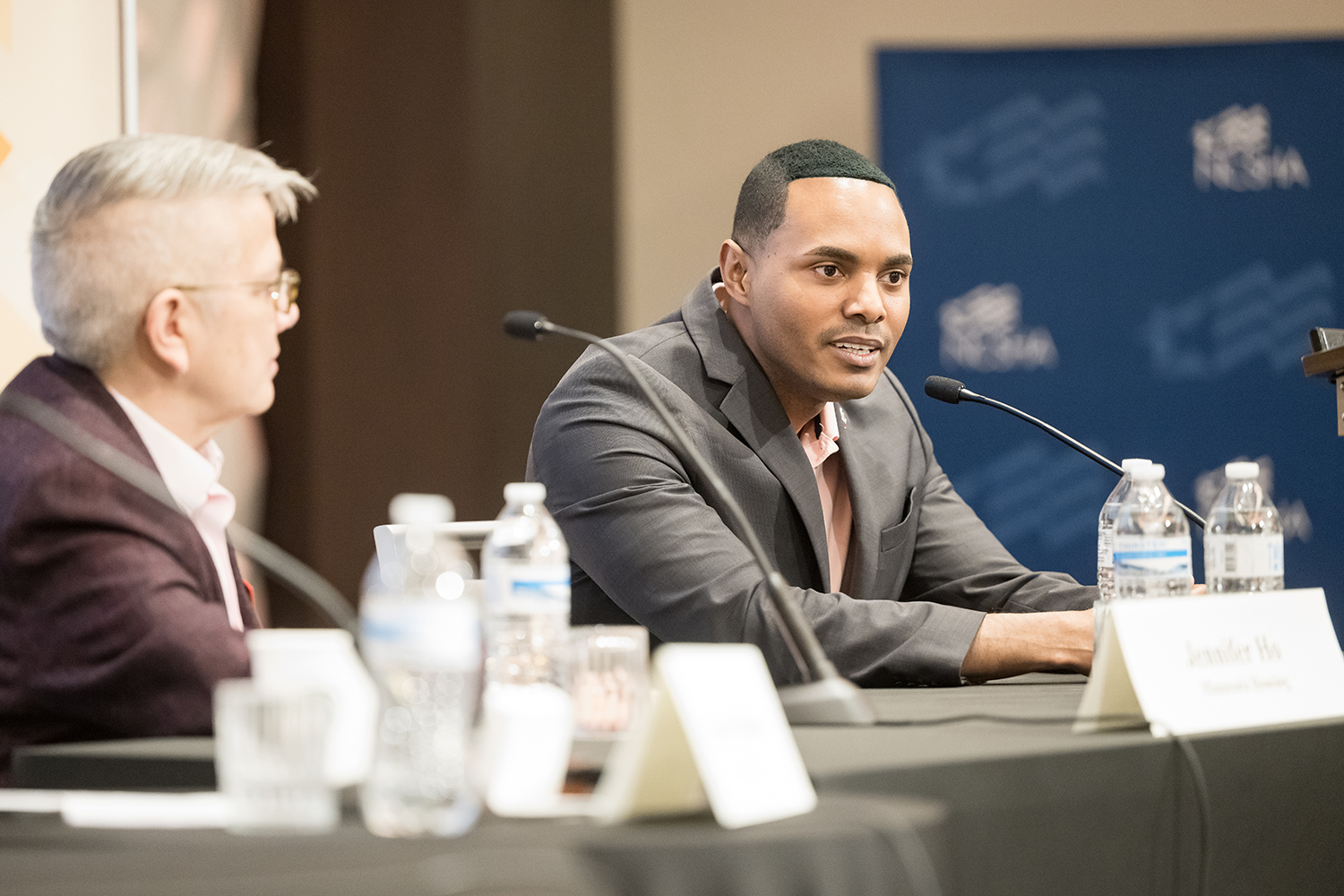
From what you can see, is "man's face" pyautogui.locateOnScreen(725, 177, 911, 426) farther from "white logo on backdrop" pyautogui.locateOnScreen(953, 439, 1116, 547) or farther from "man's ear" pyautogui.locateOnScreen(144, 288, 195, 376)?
"white logo on backdrop" pyautogui.locateOnScreen(953, 439, 1116, 547)

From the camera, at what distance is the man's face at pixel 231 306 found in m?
1.52

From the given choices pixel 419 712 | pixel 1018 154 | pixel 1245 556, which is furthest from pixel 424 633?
pixel 1018 154

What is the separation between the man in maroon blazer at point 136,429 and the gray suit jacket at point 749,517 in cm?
53

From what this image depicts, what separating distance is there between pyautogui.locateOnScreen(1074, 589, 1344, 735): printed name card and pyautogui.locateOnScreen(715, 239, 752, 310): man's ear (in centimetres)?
107

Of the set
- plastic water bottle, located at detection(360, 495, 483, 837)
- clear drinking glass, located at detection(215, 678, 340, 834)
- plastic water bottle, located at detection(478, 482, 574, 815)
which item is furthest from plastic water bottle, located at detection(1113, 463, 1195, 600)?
clear drinking glass, located at detection(215, 678, 340, 834)

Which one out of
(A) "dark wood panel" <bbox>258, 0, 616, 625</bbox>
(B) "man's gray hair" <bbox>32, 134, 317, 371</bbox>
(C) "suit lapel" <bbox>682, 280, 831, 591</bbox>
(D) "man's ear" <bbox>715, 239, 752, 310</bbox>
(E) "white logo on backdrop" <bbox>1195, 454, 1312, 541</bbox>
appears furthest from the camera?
(E) "white logo on backdrop" <bbox>1195, 454, 1312, 541</bbox>

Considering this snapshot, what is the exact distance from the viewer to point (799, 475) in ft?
7.27

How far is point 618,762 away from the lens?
3.26ft

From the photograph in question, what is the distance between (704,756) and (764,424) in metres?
1.31

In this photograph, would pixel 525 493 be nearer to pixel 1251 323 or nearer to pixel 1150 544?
pixel 1150 544

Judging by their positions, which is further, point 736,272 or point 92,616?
point 736,272

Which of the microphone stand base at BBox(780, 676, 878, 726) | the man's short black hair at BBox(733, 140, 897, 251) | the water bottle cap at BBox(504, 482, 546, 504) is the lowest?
the microphone stand base at BBox(780, 676, 878, 726)

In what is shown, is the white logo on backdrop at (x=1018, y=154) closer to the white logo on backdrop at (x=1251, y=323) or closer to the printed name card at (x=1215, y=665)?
the white logo on backdrop at (x=1251, y=323)

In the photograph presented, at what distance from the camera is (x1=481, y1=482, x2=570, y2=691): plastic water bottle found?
1.33 meters
